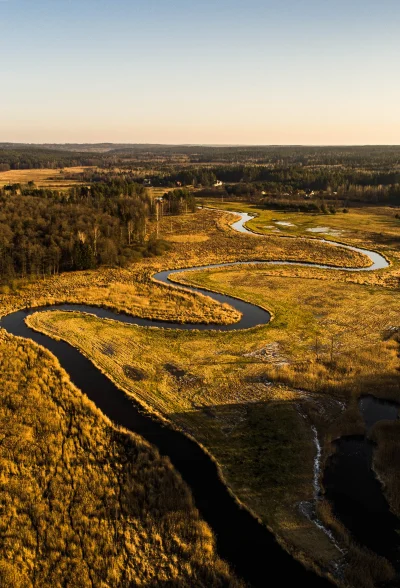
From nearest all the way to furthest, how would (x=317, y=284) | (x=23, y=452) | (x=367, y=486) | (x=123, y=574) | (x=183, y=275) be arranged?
(x=123, y=574) < (x=367, y=486) < (x=23, y=452) < (x=317, y=284) < (x=183, y=275)

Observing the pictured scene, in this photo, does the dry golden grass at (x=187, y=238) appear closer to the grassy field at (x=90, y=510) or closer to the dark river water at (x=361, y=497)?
the grassy field at (x=90, y=510)

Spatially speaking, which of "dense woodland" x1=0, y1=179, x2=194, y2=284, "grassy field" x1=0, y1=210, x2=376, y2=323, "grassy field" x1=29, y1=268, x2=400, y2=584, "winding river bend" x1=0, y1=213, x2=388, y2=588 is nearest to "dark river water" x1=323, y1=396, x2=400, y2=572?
"grassy field" x1=29, y1=268, x2=400, y2=584

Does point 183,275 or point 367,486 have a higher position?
point 183,275

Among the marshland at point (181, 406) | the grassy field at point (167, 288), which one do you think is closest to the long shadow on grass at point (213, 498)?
the marshland at point (181, 406)

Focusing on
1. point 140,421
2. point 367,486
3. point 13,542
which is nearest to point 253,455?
point 367,486

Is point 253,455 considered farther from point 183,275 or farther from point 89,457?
point 183,275

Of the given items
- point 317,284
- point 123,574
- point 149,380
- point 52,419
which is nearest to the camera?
point 123,574

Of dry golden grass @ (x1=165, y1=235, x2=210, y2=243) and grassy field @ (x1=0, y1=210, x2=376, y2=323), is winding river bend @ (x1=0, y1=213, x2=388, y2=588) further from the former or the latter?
dry golden grass @ (x1=165, y1=235, x2=210, y2=243)
